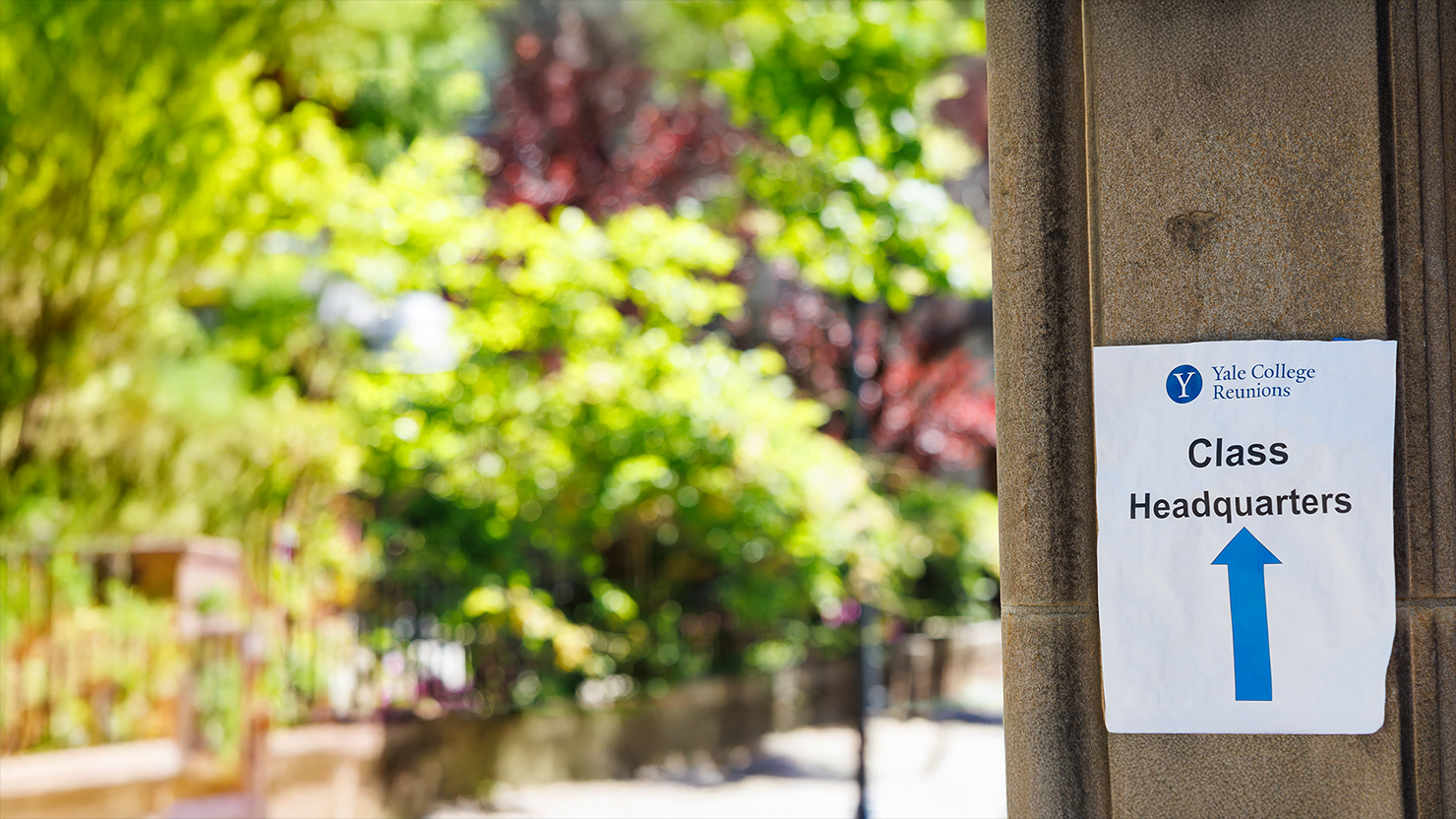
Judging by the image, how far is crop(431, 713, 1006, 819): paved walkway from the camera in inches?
274

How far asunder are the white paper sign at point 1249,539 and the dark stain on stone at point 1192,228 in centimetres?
25

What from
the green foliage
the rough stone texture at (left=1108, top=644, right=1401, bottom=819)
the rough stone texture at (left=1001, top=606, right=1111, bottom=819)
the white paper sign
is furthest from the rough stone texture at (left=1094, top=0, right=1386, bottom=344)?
the green foliage

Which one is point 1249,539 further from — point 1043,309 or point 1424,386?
point 1043,309

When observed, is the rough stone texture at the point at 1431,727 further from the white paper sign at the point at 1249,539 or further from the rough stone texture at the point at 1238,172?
the rough stone texture at the point at 1238,172

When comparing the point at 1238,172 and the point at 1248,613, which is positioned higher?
the point at 1238,172

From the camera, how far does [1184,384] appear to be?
2709mm

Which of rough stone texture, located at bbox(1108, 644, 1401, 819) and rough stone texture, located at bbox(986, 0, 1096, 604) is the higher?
rough stone texture, located at bbox(986, 0, 1096, 604)

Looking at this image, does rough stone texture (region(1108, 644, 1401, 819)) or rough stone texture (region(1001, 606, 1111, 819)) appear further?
rough stone texture (region(1001, 606, 1111, 819))

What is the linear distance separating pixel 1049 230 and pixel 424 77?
7219 mm

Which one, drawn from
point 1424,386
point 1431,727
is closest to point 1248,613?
point 1431,727

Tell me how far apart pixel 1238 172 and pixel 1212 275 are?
0.84 ft

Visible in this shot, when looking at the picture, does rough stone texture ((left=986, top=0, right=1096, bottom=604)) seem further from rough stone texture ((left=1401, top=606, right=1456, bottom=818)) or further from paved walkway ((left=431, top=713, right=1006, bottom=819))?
paved walkway ((left=431, top=713, right=1006, bottom=819))

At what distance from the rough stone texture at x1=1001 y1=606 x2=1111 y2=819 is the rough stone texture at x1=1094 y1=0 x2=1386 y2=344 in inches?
29.2

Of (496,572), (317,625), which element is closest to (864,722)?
(496,572)
